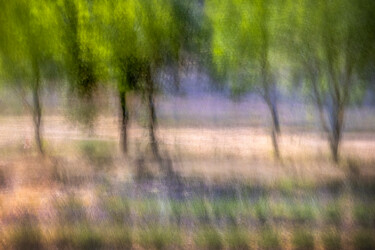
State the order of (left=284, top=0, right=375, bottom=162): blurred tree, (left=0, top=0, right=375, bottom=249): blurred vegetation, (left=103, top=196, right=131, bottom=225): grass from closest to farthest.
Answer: (left=103, top=196, right=131, bottom=225): grass
(left=0, top=0, right=375, bottom=249): blurred vegetation
(left=284, top=0, right=375, bottom=162): blurred tree

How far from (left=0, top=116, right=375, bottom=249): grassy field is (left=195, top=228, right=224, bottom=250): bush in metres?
0.02

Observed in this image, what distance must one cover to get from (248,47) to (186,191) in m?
3.44

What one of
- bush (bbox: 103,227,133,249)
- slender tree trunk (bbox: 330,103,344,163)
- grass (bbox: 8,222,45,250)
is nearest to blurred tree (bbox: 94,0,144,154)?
bush (bbox: 103,227,133,249)

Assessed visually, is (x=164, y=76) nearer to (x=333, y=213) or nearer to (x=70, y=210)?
(x=70, y=210)

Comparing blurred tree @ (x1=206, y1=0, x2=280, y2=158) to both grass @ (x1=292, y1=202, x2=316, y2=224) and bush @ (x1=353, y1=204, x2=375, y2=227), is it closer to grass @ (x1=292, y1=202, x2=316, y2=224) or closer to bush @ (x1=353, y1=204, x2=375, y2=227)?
grass @ (x1=292, y1=202, x2=316, y2=224)

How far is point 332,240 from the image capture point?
7.05 m

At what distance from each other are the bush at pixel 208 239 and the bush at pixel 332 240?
1556 mm

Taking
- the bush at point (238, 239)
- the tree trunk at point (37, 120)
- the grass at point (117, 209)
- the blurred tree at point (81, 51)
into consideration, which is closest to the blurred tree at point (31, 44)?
the tree trunk at point (37, 120)

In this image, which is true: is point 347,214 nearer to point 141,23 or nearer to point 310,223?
point 310,223

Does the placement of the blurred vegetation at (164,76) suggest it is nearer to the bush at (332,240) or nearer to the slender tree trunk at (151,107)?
the slender tree trunk at (151,107)

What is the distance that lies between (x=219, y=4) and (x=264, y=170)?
3.76 m

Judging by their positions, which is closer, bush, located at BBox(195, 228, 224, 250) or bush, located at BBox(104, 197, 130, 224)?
bush, located at BBox(195, 228, 224, 250)

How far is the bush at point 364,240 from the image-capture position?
6.65 metres

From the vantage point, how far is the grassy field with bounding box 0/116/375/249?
287 inches
